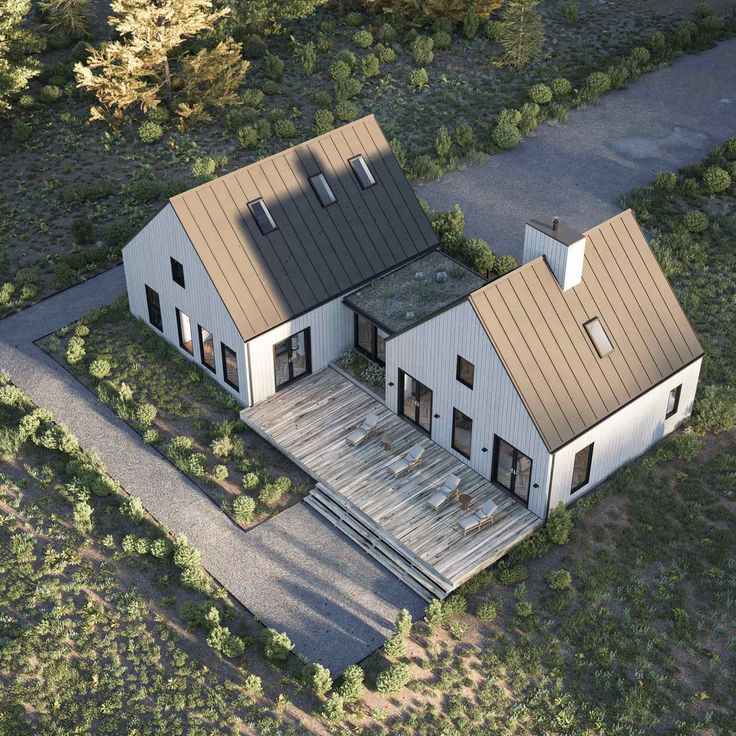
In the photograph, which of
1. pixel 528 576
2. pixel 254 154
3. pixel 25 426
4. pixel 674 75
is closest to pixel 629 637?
pixel 528 576

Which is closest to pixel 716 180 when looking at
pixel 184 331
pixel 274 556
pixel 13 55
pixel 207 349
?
pixel 207 349

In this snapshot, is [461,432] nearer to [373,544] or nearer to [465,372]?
[465,372]

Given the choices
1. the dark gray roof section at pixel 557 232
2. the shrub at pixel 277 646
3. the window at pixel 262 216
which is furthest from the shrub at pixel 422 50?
the shrub at pixel 277 646

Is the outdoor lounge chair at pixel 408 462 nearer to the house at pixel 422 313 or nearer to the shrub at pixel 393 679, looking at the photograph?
the house at pixel 422 313

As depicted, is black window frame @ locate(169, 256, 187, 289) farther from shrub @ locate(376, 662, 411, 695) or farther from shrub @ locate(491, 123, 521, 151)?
shrub @ locate(491, 123, 521, 151)

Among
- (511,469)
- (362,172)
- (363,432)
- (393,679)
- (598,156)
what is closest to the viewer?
(393,679)

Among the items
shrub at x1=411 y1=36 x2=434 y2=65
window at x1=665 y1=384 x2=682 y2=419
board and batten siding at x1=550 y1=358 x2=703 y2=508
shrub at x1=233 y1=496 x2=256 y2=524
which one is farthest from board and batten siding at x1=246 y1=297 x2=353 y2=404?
shrub at x1=411 y1=36 x2=434 y2=65
